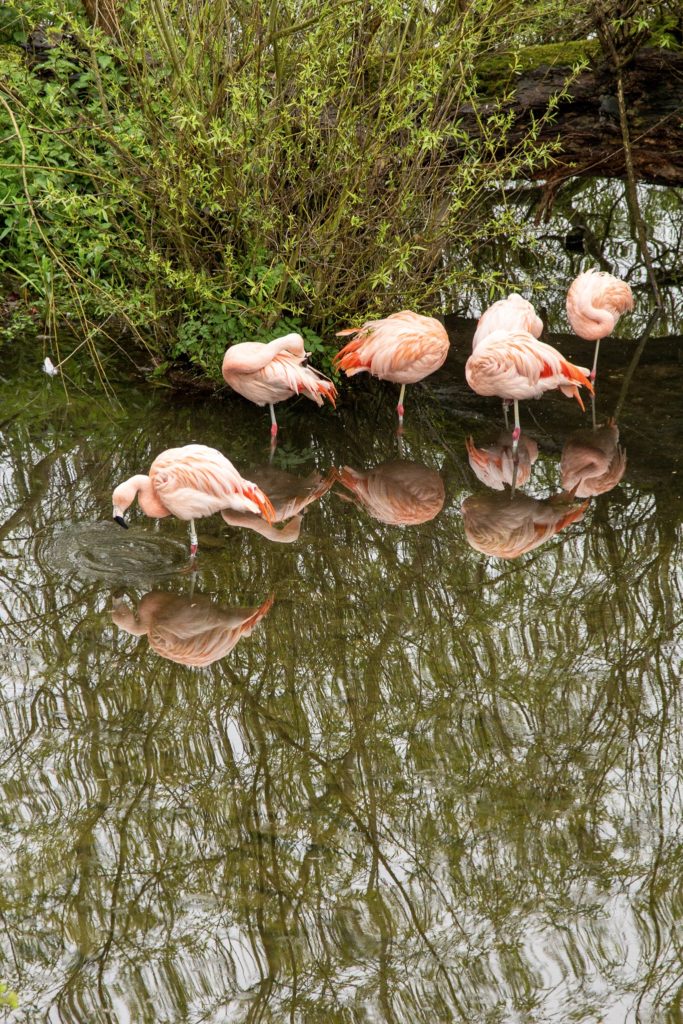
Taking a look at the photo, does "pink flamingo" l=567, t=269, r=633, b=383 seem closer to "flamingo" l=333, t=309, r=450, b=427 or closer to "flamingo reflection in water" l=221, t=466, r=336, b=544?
"flamingo" l=333, t=309, r=450, b=427

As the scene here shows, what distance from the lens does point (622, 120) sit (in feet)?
29.7

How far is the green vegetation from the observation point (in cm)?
706

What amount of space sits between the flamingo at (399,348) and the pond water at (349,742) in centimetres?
59

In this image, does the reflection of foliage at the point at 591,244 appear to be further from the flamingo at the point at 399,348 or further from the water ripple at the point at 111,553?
the water ripple at the point at 111,553

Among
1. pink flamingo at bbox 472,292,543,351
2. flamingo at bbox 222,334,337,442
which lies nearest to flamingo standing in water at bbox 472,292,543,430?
pink flamingo at bbox 472,292,543,351

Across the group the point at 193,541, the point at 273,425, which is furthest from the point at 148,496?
the point at 273,425

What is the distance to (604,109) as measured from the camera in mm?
9281

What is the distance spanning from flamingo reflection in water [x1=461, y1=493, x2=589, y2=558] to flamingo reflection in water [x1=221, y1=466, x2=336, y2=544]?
94 cm

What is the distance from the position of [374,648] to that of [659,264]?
7.62 metres

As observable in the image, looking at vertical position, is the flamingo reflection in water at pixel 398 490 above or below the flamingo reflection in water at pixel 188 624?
above

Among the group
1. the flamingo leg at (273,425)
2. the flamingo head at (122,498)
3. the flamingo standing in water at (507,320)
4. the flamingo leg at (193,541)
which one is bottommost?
the flamingo leg at (193,541)

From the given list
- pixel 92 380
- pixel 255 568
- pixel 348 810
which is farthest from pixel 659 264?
pixel 348 810

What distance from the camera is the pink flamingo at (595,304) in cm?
825

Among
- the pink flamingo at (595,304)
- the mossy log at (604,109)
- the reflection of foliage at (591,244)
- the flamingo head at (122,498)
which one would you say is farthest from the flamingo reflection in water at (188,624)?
the reflection of foliage at (591,244)
